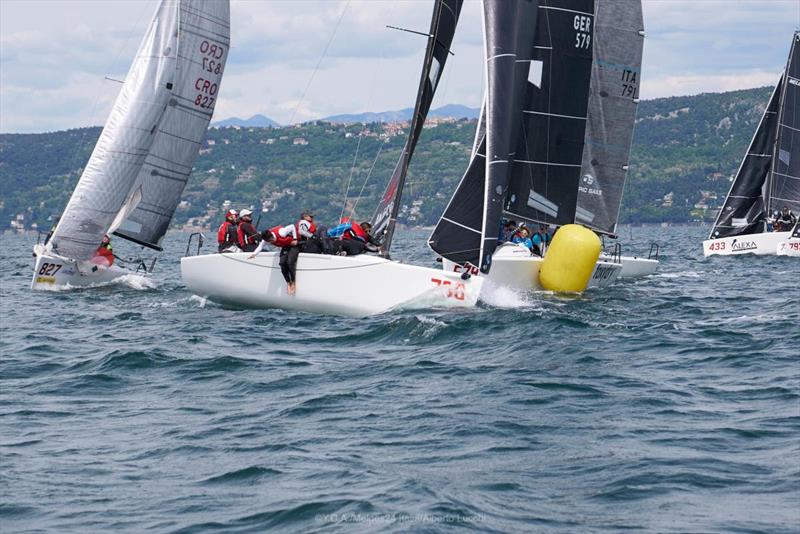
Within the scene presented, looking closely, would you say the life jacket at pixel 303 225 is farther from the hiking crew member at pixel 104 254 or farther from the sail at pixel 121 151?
the hiking crew member at pixel 104 254

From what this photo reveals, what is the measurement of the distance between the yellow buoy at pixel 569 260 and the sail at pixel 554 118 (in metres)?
2.12

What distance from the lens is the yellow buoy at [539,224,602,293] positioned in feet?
61.1

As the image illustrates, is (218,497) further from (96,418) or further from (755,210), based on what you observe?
(755,210)

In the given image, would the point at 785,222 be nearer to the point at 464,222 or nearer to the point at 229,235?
the point at 464,222

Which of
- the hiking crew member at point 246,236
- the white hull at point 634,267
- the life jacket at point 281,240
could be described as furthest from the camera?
the white hull at point 634,267

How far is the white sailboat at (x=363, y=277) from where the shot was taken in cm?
1577

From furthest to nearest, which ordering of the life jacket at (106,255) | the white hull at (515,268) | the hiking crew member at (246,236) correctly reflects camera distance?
the life jacket at (106,255) → the white hull at (515,268) → the hiking crew member at (246,236)

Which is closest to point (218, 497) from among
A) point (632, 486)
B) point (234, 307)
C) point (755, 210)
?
point (632, 486)

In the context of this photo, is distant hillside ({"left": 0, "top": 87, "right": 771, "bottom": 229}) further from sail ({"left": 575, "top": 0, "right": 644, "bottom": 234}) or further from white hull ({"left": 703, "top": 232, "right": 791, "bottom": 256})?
sail ({"left": 575, "top": 0, "right": 644, "bottom": 234})

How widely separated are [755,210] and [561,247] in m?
18.3

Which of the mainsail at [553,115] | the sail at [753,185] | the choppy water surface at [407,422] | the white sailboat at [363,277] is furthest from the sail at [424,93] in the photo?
the sail at [753,185]

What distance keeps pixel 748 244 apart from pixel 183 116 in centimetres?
1799

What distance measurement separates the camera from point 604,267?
69.3ft

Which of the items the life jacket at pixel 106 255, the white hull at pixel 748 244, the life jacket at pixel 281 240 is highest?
the white hull at pixel 748 244
